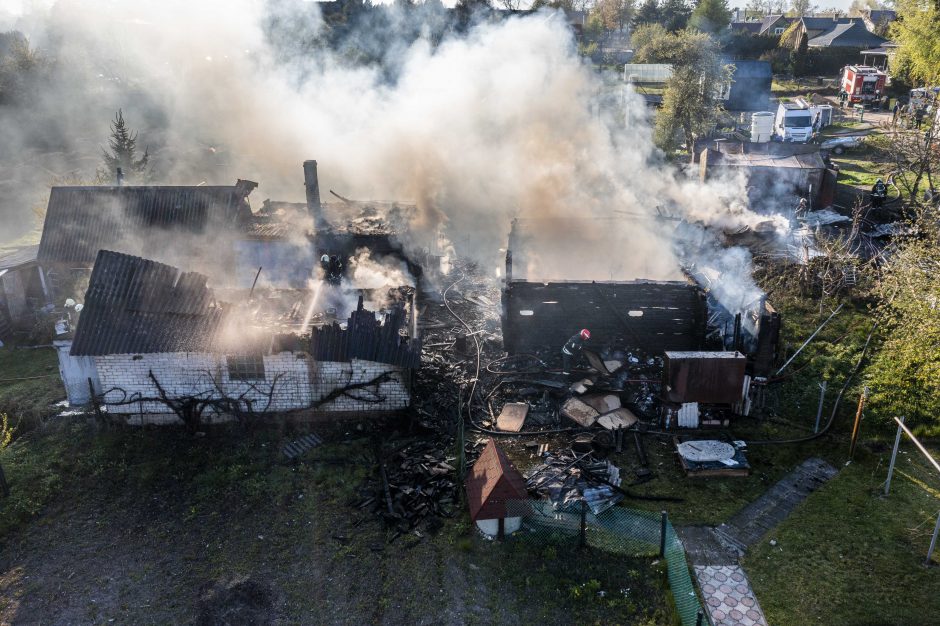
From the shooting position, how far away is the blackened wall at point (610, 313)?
15195mm

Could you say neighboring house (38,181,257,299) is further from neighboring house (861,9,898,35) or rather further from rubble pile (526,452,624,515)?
neighboring house (861,9,898,35)

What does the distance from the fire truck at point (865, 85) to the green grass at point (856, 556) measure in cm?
4485

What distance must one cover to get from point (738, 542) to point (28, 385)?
54.2 feet

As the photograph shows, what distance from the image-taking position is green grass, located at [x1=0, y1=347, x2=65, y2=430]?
45.9ft

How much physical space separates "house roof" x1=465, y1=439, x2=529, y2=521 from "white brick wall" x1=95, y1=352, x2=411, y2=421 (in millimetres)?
3238

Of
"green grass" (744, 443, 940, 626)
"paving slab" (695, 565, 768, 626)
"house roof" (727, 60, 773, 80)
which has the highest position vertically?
"house roof" (727, 60, 773, 80)

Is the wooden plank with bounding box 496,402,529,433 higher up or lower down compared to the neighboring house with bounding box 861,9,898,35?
lower down

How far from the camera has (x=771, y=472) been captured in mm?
12125

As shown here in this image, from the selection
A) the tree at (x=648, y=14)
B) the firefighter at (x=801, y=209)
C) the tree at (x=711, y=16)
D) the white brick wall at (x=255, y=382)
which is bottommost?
the white brick wall at (x=255, y=382)

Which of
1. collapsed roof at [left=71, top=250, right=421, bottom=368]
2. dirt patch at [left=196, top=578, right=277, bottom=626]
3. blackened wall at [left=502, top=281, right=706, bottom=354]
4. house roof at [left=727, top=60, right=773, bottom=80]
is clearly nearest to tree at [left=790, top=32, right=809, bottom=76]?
house roof at [left=727, top=60, right=773, bottom=80]

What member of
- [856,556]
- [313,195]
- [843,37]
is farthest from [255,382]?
[843,37]

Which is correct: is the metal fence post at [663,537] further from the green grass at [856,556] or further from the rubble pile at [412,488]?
the rubble pile at [412,488]

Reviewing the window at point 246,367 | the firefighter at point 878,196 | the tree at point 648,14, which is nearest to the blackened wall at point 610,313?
the window at point 246,367

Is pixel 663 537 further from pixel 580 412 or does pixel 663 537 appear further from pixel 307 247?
pixel 307 247
